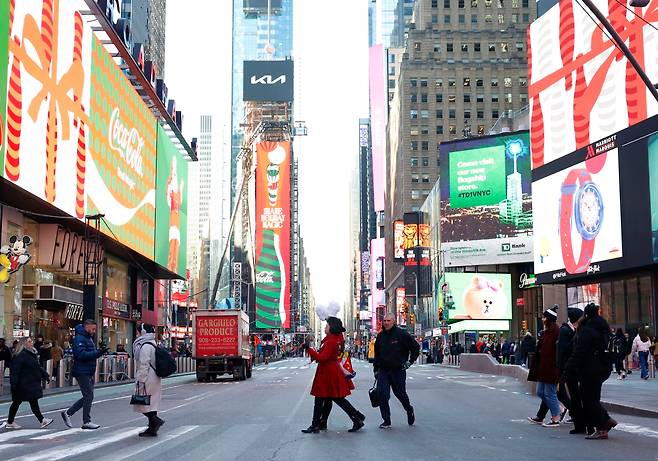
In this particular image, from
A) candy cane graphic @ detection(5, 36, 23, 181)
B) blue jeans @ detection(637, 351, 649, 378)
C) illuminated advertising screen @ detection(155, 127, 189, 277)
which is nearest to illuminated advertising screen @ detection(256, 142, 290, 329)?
illuminated advertising screen @ detection(155, 127, 189, 277)

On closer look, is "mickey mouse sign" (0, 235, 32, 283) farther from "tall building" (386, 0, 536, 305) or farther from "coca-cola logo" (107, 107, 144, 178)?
"tall building" (386, 0, 536, 305)

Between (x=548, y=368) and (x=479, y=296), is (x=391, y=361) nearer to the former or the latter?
(x=548, y=368)

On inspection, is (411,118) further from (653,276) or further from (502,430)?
(502,430)

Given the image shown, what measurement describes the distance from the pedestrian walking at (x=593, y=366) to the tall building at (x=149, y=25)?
3350 inches

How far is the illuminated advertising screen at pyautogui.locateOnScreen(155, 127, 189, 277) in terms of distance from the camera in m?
58.5

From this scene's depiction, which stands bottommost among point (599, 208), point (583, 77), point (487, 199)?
point (599, 208)

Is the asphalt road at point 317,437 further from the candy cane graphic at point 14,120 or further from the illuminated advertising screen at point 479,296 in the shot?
the illuminated advertising screen at point 479,296

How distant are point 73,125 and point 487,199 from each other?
47.9 metres

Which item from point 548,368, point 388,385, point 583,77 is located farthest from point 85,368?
point 583,77

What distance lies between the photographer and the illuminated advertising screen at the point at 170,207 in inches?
2303

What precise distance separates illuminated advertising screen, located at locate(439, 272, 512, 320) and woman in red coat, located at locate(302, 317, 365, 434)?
226 ft

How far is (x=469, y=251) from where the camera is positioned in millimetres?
82625

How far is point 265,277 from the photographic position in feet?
536

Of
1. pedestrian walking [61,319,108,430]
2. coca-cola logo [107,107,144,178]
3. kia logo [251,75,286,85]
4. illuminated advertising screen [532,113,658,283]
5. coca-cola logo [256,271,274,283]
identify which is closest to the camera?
pedestrian walking [61,319,108,430]
